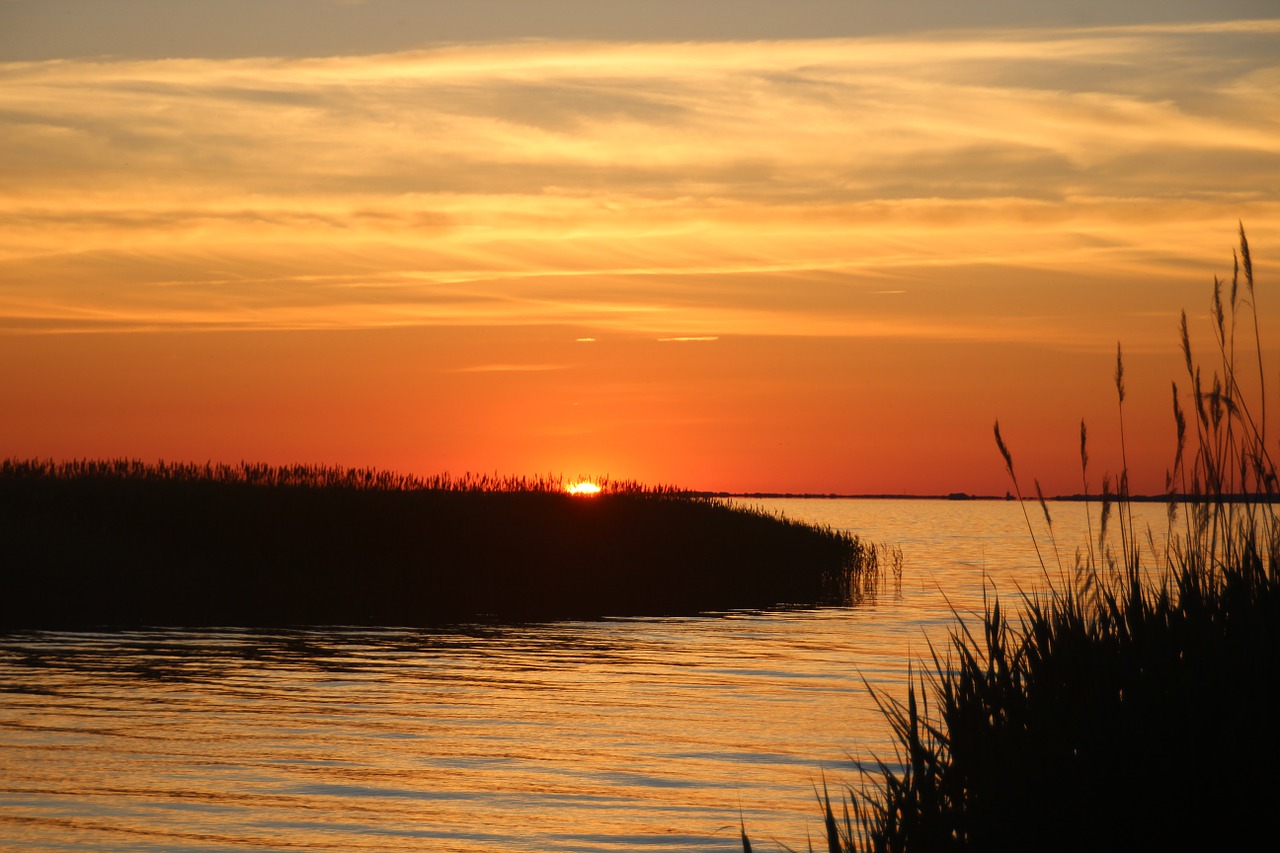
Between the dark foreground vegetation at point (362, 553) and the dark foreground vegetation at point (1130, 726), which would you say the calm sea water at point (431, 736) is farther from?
the dark foreground vegetation at point (362, 553)

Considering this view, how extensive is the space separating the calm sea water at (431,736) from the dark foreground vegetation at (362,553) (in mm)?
3392

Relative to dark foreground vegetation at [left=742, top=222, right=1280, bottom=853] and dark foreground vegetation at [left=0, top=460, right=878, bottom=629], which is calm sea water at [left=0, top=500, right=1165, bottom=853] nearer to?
dark foreground vegetation at [left=742, top=222, right=1280, bottom=853]

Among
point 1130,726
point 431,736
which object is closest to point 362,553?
point 431,736

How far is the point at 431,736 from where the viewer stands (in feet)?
→ 51.6

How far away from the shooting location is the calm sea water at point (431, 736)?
11.6m

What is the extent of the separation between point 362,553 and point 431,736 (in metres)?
17.7

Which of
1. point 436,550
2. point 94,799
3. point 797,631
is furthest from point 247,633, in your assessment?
Result: point 94,799

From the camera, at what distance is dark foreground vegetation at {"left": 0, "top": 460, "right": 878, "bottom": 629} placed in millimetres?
28281

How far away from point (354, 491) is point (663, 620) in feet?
35.4

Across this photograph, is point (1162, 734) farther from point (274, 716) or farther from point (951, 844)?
point (274, 716)

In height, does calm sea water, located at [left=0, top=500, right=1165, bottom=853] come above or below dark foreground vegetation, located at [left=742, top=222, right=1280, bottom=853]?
below

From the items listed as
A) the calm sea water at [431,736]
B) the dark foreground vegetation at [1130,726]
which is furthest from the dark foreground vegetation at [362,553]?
the dark foreground vegetation at [1130,726]

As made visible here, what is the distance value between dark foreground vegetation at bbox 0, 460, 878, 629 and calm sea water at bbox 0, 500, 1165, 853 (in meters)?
3.39

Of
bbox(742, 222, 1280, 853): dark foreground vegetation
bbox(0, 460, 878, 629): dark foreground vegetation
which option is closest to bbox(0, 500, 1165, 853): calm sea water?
bbox(742, 222, 1280, 853): dark foreground vegetation
